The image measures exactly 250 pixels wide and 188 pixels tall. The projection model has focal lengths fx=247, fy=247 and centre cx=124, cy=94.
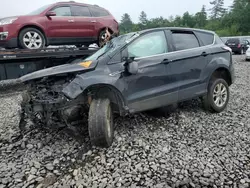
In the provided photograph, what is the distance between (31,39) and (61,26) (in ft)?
3.04

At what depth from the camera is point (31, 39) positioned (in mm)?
6816

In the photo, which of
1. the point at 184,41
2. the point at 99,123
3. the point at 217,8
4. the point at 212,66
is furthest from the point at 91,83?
the point at 217,8

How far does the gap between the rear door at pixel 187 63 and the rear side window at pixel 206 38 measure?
14 centimetres

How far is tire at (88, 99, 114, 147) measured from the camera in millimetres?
3490

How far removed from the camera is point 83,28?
7.61m

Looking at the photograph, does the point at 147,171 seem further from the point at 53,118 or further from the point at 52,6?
the point at 52,6

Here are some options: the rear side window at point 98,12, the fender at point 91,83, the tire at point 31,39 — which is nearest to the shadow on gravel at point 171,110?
the fender at point 91,83

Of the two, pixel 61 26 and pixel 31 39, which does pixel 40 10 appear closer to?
pixel 61 26

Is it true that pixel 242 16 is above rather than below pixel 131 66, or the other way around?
above

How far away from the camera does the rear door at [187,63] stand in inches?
175

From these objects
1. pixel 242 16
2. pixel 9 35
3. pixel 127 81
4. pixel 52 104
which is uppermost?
pixel 242 16

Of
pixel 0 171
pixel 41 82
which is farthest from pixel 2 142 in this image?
pixel 41 82

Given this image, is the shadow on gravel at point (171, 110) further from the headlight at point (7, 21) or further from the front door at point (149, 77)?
the headlight at point (7, 21)

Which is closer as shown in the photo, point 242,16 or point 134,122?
point 134,122
